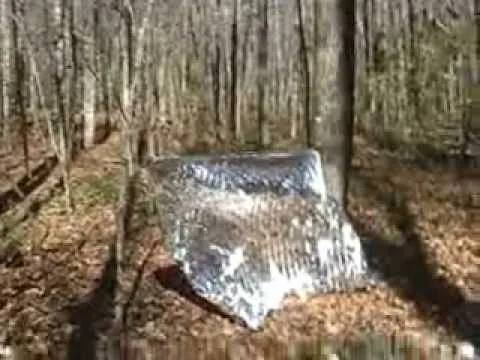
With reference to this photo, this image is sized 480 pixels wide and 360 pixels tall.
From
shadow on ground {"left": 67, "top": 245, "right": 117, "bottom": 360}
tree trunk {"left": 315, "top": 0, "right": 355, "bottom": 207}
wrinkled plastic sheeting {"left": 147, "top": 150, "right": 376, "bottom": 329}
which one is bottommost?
shadow on ground {"left": 67, "top": 245, "right": 117, "bottom": 360}

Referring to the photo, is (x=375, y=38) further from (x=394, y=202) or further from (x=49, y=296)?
(x=49, y=296)

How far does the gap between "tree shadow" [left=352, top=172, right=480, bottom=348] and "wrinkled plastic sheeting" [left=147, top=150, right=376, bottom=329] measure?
3 cm

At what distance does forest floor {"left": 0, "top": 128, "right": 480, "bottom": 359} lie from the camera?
182 cm

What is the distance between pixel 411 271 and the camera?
1.90 meters

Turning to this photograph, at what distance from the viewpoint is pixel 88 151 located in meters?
1.83

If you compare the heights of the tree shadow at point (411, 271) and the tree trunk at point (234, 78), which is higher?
the tree trunk at point (234, 78)

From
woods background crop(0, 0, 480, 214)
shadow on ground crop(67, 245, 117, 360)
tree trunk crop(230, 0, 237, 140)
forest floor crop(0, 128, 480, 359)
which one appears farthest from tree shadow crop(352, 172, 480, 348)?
shadow on ground crop(67, 245, 117, 360)

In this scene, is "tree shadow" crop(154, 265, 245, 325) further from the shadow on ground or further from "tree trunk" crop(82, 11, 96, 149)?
"tree trunk" crop(82, 11, 96, 149)

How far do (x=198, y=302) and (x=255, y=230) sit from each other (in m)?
0.17

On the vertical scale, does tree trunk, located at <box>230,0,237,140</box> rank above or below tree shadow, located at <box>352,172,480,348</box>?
above

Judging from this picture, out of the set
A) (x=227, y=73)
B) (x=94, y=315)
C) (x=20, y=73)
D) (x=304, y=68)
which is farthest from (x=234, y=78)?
(x=94, y=315)

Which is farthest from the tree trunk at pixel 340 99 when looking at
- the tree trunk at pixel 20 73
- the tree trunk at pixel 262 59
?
the tree trunk at pixel 20 73

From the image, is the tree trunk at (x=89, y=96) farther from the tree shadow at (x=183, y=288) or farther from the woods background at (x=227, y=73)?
the tree shadow at (x=183, y=288)

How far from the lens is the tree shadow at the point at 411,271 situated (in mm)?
1897
